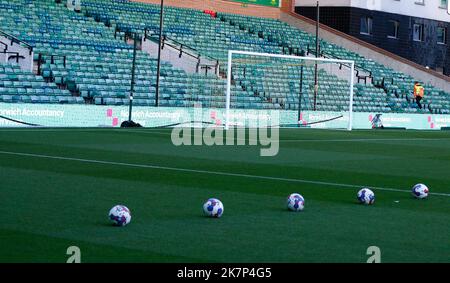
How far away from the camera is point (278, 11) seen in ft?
199

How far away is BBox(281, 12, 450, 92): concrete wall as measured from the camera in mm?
59062

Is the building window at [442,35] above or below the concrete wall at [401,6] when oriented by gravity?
below

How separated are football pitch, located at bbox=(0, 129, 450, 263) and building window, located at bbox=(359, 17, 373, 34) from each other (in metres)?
37.0

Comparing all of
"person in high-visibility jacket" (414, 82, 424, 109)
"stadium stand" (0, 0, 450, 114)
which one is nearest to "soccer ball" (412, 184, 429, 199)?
"stadium stand" (0, 0, 450, 114)

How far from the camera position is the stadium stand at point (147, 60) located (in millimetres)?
40031

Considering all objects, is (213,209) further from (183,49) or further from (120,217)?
(183,49)

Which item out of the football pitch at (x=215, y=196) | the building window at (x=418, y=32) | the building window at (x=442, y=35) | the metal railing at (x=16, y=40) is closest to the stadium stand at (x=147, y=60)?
the metal railing at (x=16, y=40)

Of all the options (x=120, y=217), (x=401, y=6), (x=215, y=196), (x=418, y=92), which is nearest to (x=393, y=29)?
(x=401, y=6)

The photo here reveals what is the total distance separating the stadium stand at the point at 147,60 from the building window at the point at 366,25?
768 centimetres

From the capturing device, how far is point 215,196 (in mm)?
14422

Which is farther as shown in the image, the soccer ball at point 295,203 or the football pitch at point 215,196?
the soccer ball at point 295,203

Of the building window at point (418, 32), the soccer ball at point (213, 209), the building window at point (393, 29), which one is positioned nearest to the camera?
the soccer ball at point (213, 209)

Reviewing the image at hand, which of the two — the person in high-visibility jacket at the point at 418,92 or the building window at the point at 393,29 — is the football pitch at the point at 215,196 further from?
the building window at the point at 393,29

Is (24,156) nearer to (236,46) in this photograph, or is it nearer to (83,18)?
(83,18)
